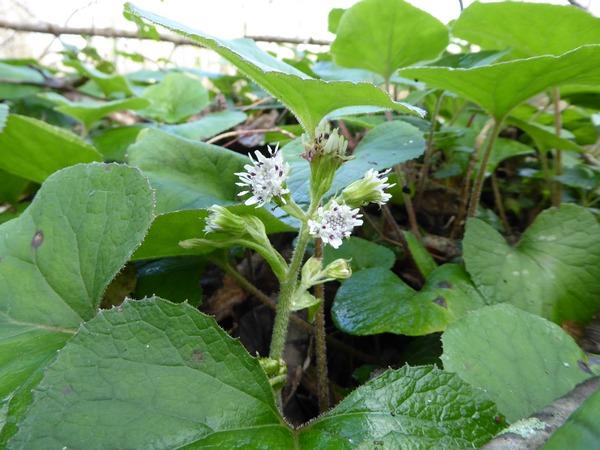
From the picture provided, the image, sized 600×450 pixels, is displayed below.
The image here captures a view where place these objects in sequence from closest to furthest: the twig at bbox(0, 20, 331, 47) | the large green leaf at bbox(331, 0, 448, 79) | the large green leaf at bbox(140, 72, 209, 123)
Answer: the large green leaf at bbox(331, 0, 448, 79) → the large green leaf at bbox(140, 72, 209, 123) → the twig at bbox(0, 20, 331, 47)

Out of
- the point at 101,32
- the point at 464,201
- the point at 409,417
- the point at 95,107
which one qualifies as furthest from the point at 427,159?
the point at 101,32

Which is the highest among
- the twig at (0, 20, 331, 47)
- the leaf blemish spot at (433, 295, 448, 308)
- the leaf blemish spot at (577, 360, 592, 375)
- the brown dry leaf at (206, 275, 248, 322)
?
the twig at (0, 20, 331, 47)

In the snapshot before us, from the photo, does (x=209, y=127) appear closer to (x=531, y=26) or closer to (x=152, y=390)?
(x=531, y=26)

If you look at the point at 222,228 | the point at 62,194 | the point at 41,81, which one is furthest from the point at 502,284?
the point at 41,81

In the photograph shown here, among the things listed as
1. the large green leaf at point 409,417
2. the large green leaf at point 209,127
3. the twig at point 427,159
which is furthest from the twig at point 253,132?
the large green leaf at point 409,417

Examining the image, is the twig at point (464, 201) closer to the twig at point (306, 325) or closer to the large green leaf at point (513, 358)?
the twig at point (306, 325)

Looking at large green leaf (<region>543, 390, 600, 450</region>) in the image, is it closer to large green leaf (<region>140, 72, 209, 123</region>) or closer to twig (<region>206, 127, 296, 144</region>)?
twig (<region>206, 127, 296, 144</region>)

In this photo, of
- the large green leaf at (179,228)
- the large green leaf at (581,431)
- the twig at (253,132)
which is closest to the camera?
the large green leaf at (581,431)

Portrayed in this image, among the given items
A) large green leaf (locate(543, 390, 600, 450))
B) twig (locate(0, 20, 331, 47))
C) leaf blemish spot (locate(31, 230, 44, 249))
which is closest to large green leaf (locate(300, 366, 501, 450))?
large green leaf (locate(543, 390, 600, 450))
